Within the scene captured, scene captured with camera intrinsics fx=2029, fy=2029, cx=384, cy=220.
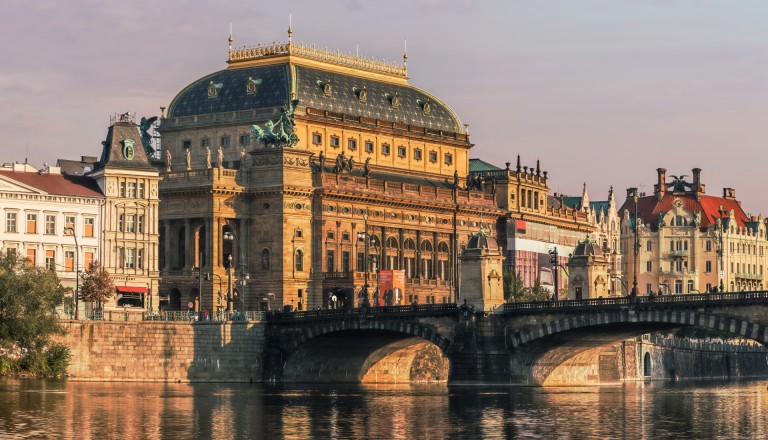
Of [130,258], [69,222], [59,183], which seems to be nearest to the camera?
[69,222]

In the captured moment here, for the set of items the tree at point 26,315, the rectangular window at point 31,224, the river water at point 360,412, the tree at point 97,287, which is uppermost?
the rectangular window at point 31,224

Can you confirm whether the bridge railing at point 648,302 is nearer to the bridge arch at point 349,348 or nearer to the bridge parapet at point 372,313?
the bridge parapet at point 372,313

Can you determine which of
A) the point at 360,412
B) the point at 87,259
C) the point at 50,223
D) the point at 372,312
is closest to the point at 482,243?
the point at 372,312

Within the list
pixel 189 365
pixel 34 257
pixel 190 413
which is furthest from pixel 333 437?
pixel 34 257

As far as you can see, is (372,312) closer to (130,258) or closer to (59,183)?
(130,258)

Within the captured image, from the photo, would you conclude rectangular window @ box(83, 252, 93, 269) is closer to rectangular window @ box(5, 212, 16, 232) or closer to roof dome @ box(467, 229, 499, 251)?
rectangular window @ box(5, 212, 16, 232)

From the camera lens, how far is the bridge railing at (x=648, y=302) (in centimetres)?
14962

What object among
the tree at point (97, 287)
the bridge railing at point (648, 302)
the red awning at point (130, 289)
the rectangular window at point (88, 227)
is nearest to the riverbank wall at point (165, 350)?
the tree at point (97, 287)

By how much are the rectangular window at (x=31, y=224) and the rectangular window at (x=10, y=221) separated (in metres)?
1.32

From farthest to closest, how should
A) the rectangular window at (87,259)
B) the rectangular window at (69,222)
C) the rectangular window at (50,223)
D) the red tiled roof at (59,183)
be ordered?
the rectangular window at (87,259)
the rectangular window at (69,222)
the red tiled roof at (59,183)
the rectangular window at (50,223)

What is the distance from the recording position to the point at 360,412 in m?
134

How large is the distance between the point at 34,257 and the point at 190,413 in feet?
196

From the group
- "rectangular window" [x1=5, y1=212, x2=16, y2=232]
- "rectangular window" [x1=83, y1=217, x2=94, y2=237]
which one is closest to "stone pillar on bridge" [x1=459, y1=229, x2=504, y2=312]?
"rectangular window" [x1=83, y1=217, x2=94, y2=237]

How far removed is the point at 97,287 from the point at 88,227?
8812 mm
